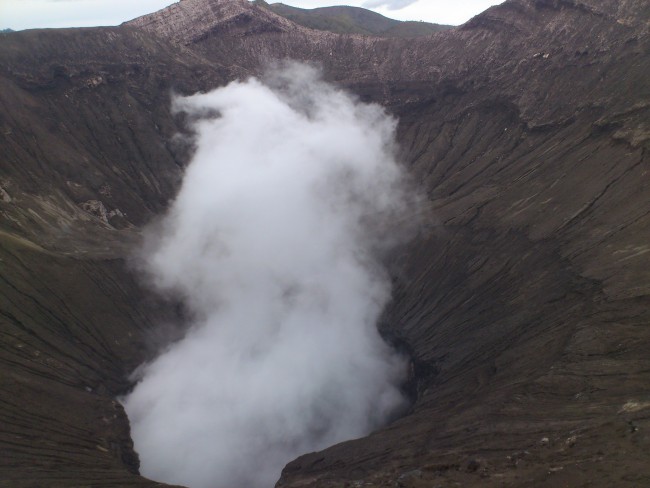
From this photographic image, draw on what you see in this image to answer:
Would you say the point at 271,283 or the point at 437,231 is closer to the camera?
the point at 437,231

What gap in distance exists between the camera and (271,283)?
134m

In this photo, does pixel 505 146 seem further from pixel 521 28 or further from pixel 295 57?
pixel 295 57

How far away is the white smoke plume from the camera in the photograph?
9194 cm

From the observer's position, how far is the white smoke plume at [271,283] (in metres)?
91.9

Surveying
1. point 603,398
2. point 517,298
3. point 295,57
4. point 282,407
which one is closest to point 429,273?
point 517,298

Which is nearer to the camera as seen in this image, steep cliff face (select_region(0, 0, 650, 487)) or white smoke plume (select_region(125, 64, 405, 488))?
steep cliff face (select_region(0, 0, 650, 487))

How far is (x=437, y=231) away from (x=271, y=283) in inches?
1488

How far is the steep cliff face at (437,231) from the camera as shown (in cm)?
6269

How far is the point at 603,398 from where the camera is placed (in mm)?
58000

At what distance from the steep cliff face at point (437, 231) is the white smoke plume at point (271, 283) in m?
5.85

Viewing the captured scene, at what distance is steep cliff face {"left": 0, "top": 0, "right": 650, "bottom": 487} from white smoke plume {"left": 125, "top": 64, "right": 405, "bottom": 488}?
19.2 feet

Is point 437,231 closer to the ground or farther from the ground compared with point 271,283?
closer to the ground

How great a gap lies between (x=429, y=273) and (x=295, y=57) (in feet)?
356

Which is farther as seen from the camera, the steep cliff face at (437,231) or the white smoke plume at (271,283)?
the white smoke plume at (271,283)
